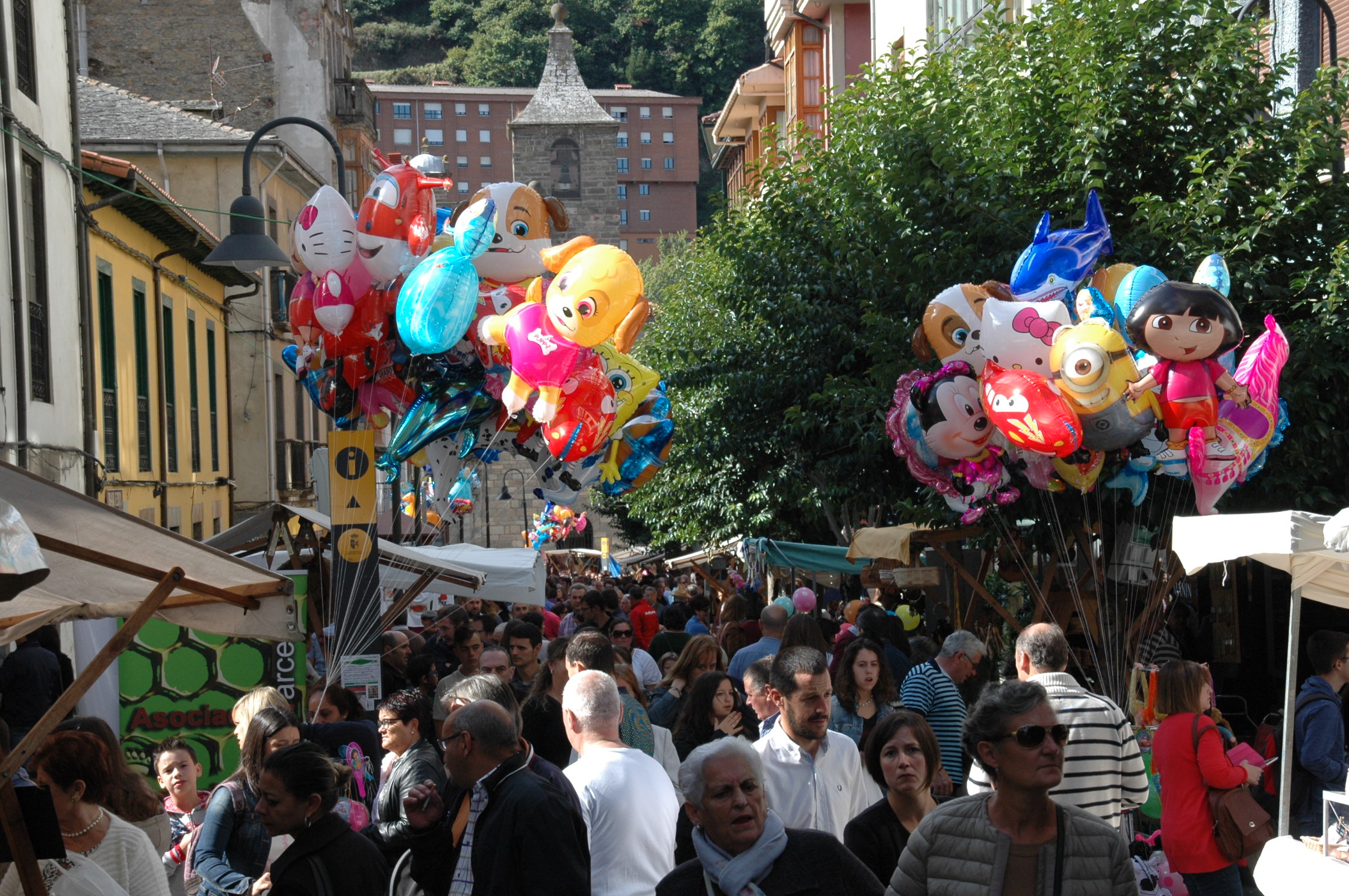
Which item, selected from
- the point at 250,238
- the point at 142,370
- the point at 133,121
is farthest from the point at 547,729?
the point at 133,121

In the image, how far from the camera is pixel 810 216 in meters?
→ 16.3

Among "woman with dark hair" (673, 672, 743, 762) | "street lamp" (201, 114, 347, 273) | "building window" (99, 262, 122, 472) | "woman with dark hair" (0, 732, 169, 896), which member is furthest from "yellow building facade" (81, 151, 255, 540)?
"woman with dark hair" (0, 732, 169, 896)

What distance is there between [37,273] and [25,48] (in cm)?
225

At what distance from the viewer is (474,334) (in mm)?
9305

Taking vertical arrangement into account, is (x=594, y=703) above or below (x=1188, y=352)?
below

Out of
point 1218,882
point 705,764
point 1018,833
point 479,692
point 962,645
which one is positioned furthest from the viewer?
point 962,645

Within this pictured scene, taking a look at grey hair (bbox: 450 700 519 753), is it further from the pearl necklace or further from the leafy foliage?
the leafy foliage

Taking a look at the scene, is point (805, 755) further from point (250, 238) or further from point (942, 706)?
point (250, 238)

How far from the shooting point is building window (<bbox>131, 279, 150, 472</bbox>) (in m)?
18.8

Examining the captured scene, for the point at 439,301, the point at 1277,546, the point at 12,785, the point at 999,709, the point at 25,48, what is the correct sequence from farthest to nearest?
the point at 25,48, the point at 439,301, the point at 1277,546, the point at 12,785, the point at 999,709

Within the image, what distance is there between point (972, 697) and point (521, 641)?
295cm

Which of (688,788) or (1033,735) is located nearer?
(1033,735)

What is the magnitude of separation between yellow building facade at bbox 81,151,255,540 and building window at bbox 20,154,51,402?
90 cm

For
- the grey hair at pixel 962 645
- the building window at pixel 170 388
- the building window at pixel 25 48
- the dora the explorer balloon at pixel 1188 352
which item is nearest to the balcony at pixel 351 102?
the building window at pixel 170 388
